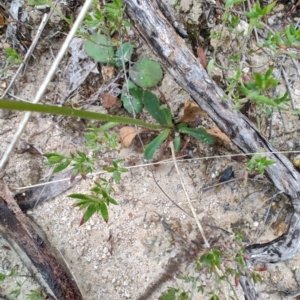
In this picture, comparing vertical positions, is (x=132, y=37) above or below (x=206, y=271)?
above

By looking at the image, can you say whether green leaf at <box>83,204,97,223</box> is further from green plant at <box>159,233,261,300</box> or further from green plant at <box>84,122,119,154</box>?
green plant at <box>159,233,261,300</box>

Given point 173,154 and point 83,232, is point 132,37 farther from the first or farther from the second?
point 83,232

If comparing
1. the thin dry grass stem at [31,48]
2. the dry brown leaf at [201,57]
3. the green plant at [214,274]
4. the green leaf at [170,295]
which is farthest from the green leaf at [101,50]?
the green leaf at [170,295]

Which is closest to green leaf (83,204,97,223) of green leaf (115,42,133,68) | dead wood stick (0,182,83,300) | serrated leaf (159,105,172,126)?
dead wood stick (0,182,83,300)

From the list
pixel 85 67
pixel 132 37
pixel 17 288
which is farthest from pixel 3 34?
pixel 17 288

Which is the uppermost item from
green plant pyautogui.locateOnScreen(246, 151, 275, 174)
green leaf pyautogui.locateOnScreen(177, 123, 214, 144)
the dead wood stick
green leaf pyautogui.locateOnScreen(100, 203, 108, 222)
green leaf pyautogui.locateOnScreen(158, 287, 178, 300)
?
green plant pyautogui.locateOnScreen(246, 151, 275, 174)

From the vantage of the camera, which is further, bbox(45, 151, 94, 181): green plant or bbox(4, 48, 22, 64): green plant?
bbox(4, 48, 22, 64): green plant
